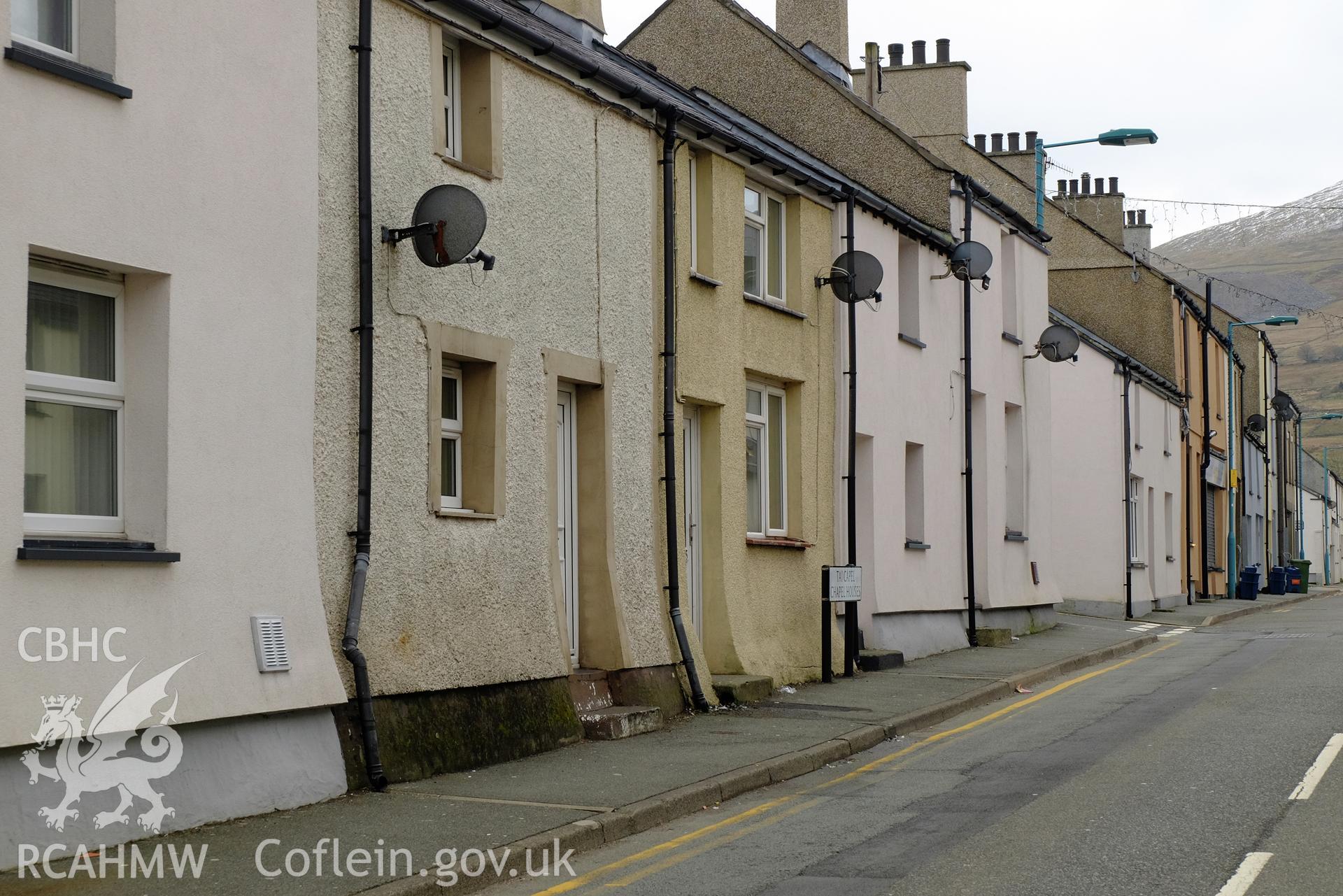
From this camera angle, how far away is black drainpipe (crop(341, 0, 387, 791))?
32.2 ft

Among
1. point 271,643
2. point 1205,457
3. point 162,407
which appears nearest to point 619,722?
point 271,643

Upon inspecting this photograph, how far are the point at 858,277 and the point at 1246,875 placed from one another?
10.6 metres

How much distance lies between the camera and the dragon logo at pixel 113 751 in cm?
770

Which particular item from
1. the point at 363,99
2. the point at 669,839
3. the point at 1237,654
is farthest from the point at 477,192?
the point at 1237,654

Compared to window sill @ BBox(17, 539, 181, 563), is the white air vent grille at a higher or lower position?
lower

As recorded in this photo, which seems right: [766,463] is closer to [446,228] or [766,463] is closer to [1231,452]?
[446,228]

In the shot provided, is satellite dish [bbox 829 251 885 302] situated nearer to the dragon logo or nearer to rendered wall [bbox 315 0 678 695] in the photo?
rendered wall [bbox 315 0 678 695]

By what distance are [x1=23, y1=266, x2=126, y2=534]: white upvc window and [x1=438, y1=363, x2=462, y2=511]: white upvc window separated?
319 cm

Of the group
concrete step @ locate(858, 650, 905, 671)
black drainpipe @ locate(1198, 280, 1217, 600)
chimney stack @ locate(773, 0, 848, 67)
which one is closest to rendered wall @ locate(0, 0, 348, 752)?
concrete step @ locate(858, 650, 905, 671)

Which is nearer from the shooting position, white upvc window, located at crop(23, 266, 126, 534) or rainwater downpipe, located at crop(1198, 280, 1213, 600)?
white upvc window, located at crop(23, 266, 126, 534)

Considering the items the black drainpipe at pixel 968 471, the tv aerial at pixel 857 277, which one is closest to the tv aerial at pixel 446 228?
the tv aerial at pixel 857 277

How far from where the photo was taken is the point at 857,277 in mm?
17062

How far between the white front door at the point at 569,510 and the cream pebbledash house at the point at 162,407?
12.2 ft

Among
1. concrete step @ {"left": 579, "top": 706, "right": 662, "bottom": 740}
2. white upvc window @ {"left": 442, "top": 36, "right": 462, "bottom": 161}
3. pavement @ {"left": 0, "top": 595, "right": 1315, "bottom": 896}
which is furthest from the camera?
concrete step @ {"left": 579, "top": 706, "right": 662, "bottom": 740}
